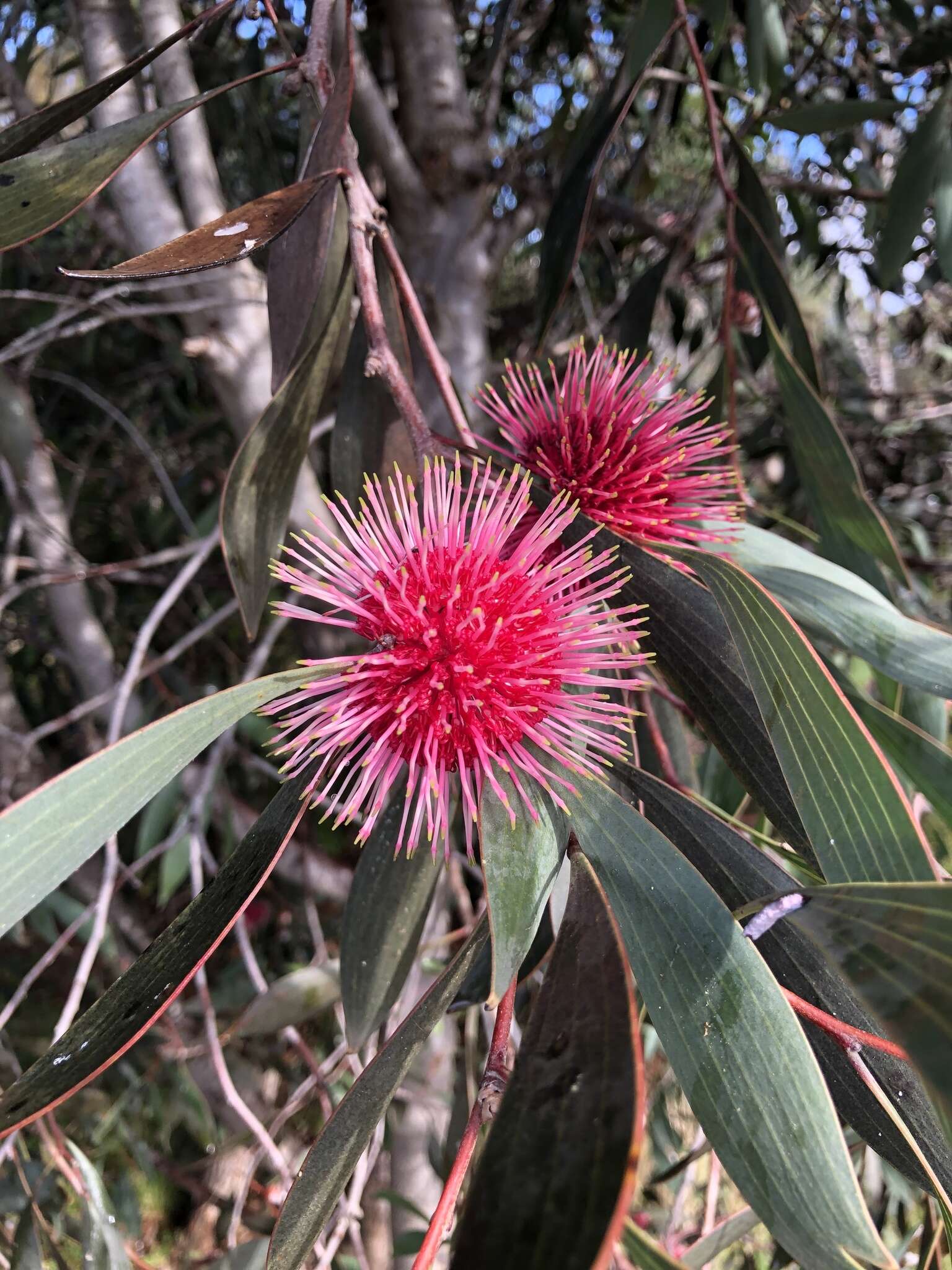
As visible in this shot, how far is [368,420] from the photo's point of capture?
725 mm

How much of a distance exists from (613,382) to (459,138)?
2.63ft

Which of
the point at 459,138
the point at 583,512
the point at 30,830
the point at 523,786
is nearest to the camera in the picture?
the point at 30,830

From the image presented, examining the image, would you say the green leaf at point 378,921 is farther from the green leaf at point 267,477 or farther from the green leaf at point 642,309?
the green leaf at point 642,309

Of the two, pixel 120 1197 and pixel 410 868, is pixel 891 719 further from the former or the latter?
pixel 120 1197

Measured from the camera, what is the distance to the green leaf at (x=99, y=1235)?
26.6 inches

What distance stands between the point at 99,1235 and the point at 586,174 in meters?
1.17

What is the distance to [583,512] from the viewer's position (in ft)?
1.88

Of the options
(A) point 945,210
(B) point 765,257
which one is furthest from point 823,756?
(A) point 945,210

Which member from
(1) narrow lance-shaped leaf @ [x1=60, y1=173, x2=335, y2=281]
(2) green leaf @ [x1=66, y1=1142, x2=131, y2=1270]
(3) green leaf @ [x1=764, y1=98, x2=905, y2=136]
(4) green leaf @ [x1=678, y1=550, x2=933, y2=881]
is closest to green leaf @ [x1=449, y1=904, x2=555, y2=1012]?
(4) green leaf @ [x1=678, y1=550, x2=933, y2=881]

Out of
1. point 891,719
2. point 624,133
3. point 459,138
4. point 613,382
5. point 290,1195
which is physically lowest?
point 290,1195

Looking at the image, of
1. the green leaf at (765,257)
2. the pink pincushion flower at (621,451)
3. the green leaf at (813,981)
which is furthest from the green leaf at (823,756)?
→ the green leaf at (765,257)

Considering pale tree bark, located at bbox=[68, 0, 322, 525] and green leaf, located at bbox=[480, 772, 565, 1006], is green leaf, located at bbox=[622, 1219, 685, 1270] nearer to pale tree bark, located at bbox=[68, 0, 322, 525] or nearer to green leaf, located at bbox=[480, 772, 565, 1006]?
green leaf, located at bbox=[480, 772, 565, 1006]

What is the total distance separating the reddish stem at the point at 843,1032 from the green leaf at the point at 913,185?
0.89 metres

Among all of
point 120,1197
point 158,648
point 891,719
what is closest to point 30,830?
point 891,719
